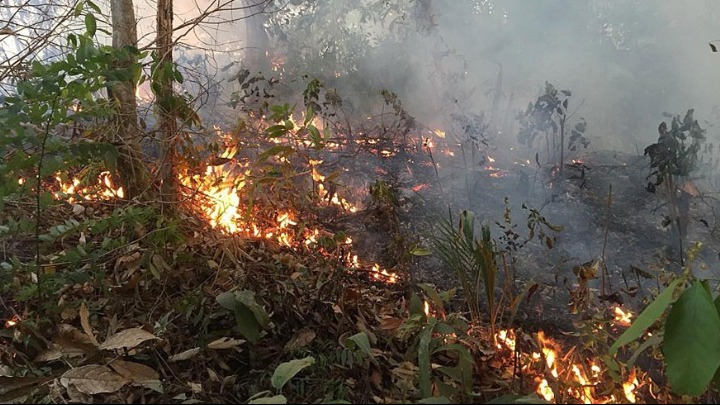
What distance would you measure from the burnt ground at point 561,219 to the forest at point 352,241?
2 cm

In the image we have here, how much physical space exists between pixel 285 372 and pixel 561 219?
266 centimetres

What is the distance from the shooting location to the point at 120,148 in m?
2.67

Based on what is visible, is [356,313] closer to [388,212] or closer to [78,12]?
[388,212]

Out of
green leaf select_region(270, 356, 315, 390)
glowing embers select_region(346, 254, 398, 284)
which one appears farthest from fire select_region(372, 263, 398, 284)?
green leaf select_region(270, 356, 315, 390)

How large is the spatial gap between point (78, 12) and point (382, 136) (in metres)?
3.25

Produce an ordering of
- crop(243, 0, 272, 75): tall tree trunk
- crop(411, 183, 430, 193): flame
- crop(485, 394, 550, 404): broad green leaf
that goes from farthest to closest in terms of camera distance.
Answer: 1. crop(243, 0, 272, 75): tall tree trunk
2. crop(411, 183, 430, 193): flame
3. crop(485, 394, 550, 404): broad green leaf

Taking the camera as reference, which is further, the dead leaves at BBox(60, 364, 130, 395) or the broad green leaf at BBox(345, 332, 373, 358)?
the broad green leaf at BBox(345, 332, 373, 358)

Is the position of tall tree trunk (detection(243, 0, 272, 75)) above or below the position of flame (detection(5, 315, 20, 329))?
above

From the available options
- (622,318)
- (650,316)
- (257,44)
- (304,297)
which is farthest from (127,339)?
(257,44)

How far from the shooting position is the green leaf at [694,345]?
3.82 ft

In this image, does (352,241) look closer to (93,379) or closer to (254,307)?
(254,307)

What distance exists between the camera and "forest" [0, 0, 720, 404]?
163cm

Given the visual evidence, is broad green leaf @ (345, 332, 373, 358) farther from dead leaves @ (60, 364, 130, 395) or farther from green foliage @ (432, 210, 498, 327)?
dead leaves @ (60, 364, 130, 395)

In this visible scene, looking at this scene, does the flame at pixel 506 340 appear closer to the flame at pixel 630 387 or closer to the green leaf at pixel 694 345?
the flame at pixel 630 387
